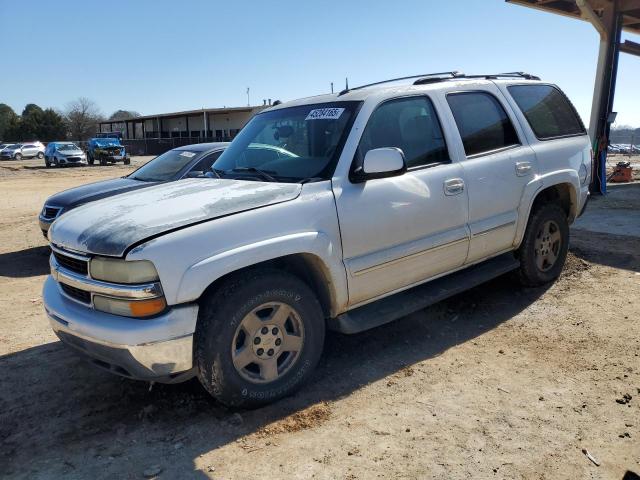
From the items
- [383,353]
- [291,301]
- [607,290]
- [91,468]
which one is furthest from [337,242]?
[607,290]

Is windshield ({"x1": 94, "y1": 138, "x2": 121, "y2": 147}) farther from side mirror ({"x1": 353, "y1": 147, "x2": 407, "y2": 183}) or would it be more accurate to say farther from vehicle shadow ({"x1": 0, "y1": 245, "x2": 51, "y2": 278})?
side mirror ({"x1": 353, "y1": 147, "x2": 407, "y2": 183})

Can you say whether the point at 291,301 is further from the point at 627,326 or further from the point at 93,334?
the point at 627,326

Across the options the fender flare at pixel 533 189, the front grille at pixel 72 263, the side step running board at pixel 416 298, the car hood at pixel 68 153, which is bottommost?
the side step running board at pixel 416 298

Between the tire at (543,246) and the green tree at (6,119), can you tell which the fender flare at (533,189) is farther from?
the green tree at (6,119)

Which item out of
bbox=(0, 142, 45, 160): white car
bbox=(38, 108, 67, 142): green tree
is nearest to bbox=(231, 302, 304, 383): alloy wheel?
bbox=(0, 142, 45, 160): white car

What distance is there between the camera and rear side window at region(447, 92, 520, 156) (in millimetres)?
4246

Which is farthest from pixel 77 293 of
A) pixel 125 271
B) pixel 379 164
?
pixel 379 164

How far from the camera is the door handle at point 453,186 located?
→ 12.9 feet

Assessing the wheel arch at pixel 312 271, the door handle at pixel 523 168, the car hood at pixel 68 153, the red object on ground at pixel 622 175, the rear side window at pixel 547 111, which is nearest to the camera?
the wheel arch at pixel 312 271

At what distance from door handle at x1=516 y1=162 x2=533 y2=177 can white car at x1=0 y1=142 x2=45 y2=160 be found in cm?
5274

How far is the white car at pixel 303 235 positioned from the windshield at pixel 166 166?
3.15 metres

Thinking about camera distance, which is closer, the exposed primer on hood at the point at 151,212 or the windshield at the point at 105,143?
the exposed primer on hood at the point at 151,212

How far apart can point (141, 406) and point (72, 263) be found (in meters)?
1.03

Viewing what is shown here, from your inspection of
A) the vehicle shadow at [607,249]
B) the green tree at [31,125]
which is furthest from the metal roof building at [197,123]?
the vehicle shadow at [607,249]
